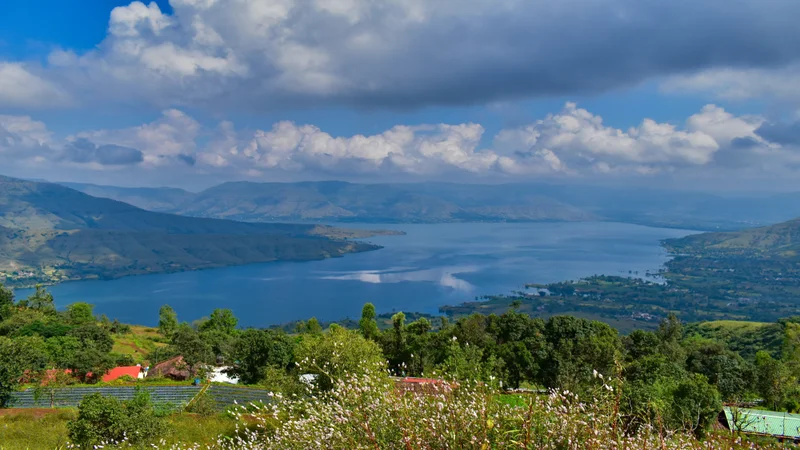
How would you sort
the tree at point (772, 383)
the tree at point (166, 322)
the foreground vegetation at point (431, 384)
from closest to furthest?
the foreground vegetation at point (431, 384), the tree at point (772, 383), the tree at point (166, 322)

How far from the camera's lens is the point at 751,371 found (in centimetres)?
3331

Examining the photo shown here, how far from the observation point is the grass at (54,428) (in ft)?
57.0

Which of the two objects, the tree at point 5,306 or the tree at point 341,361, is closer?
the tree at point 341,361

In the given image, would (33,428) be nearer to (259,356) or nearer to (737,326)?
(259,356)

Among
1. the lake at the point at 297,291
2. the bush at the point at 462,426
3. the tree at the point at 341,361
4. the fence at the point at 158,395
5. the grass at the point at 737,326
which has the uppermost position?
the bush at the point at 462,426

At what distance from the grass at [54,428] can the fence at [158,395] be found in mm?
4002

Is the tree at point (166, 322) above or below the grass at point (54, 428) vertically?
below

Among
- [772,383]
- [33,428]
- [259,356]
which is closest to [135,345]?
[259,356]

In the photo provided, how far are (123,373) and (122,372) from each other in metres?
0.23

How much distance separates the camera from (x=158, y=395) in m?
29.9

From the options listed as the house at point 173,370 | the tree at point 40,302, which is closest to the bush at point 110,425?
the house at point 173,370

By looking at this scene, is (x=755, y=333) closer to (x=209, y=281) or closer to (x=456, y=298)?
(x=456, y=298)

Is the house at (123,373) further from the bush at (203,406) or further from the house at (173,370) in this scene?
the bush at (203,406)

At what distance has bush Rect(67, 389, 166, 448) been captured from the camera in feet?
53.3
